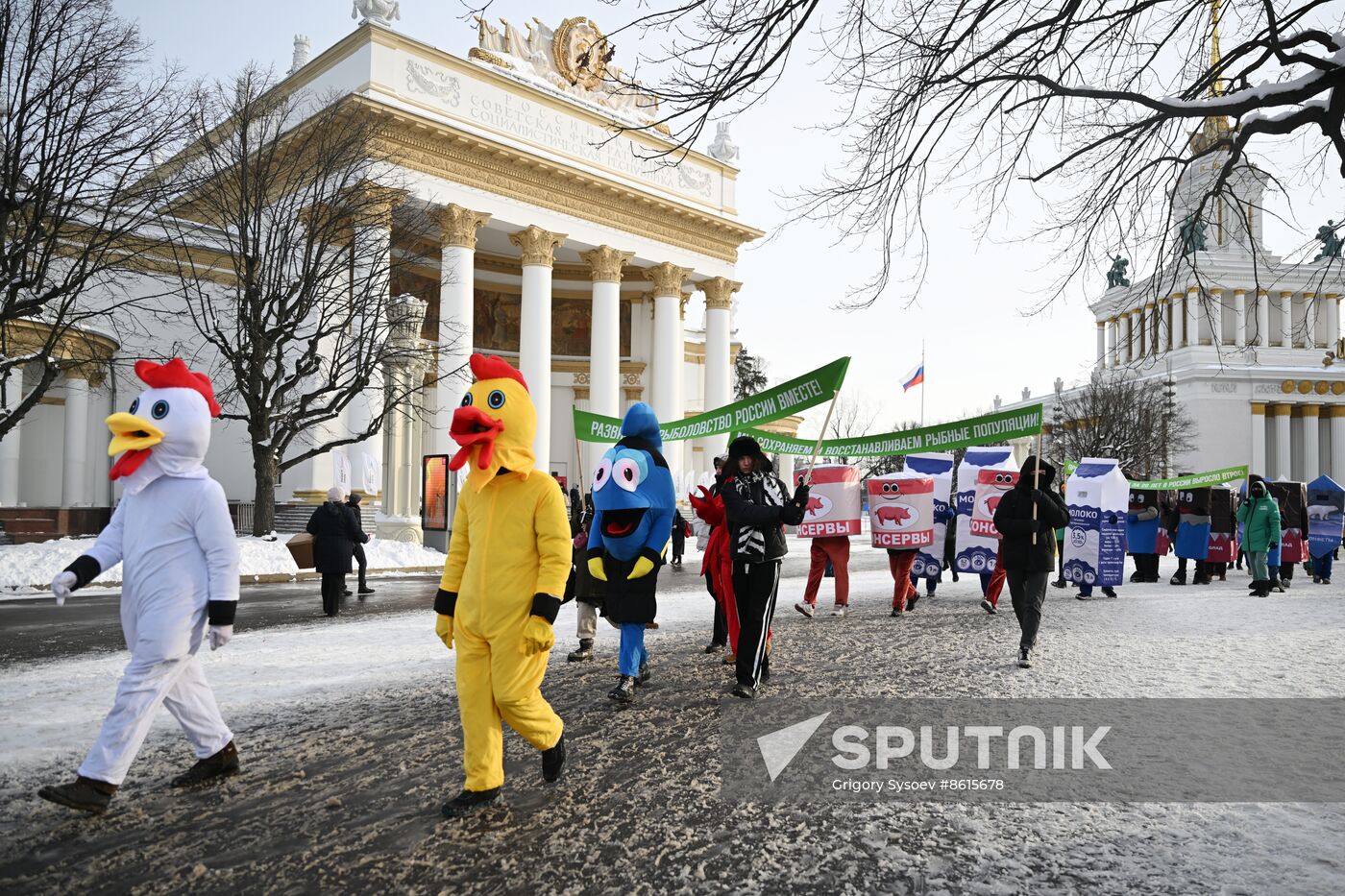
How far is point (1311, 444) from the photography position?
73562mm

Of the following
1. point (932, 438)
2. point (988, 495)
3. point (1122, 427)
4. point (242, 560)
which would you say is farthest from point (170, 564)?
point (1122, 427)

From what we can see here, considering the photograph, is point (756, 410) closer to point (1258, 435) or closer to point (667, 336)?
point (667, 336)

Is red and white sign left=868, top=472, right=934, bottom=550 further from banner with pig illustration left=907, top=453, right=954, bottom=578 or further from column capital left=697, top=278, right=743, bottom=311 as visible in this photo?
column capital left=697, top=278, right=743, bottom=311

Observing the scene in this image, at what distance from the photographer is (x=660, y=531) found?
6.90 m

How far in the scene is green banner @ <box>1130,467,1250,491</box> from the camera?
18.9 m

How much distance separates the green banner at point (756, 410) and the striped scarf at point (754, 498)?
2.44 ft

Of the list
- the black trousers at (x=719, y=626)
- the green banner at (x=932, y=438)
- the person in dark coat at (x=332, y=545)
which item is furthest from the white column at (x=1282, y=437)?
the person in dark coat at (x=332, y=545)

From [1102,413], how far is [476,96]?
36.8 m

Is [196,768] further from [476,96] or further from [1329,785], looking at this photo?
[476,96]

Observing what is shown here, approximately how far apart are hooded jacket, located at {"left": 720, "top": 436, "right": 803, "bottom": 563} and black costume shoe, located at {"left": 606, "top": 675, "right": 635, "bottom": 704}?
4.06 feet

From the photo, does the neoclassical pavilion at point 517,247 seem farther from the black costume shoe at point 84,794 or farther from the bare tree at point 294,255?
the black costume shoe at point 84,794

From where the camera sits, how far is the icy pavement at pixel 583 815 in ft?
12.4

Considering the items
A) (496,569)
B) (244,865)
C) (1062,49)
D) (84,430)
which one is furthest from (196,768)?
(84,430)

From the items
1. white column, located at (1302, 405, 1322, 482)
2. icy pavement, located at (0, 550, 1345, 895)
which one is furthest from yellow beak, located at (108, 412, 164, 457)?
white column, located at (1302, 405, 1322, 482)
